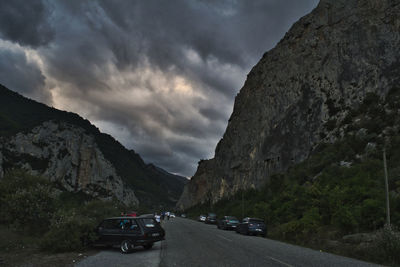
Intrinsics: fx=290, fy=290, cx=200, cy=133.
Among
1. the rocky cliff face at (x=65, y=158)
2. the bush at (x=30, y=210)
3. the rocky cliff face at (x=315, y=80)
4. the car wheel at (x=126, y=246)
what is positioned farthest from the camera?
the rocky cliff face at (x=65, y=158)

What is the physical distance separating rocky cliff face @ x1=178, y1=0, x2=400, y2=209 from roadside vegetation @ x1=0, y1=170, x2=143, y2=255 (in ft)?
103

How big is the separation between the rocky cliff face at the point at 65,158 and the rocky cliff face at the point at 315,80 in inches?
3343

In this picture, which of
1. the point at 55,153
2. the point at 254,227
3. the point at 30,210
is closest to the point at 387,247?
the point at 254,227

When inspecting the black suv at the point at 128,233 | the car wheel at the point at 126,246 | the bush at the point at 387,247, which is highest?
the bush at the point at 387,247

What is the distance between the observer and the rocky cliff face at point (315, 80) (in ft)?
123

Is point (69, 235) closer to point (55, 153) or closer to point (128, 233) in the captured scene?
point (128, 233)

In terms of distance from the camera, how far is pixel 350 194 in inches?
746

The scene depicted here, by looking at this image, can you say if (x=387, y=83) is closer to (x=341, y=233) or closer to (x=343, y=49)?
(x=343, y=49)

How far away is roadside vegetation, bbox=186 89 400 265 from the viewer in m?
13.5

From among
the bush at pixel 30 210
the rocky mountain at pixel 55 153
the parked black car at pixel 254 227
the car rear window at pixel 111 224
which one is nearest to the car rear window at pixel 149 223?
the car rear window at pixel 111 224

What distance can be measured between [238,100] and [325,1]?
33.3 meters

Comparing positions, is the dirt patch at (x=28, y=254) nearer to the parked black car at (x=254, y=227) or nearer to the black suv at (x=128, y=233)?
the black suv at (x=128, y=233)

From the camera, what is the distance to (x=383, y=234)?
37.2 ft

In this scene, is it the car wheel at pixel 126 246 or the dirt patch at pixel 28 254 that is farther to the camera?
the car wheel at pixel 126 246
